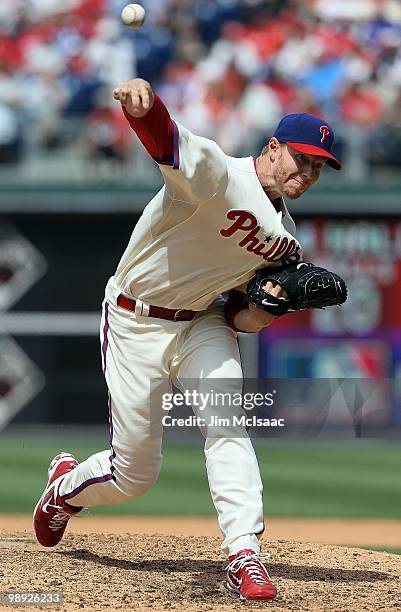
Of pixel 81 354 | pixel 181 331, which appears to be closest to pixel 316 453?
pixel 81 354

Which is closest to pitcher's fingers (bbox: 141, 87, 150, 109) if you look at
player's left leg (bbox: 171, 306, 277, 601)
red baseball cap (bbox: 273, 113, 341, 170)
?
red baseball cap (bbox: 273, 113, 341, 170)

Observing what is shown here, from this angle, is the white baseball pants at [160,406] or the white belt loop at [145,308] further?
the white belt loop at [145,308]

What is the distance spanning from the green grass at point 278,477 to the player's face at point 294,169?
12.4 ft

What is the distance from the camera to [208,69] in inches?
462

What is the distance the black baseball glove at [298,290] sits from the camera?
12.7 feet

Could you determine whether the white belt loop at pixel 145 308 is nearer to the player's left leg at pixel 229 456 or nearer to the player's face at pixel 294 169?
the player's left leg at pixel 229 456

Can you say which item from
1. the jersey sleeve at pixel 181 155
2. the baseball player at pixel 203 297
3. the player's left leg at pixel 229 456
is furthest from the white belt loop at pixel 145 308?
the jersey sleeve at pixel 181 155

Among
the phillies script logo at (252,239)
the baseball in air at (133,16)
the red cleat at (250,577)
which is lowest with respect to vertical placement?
the red cleat at (250,577)

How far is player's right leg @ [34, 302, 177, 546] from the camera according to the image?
3959 mm

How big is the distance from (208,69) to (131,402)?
8324 millimetres

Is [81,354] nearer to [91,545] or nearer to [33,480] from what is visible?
[33,480]

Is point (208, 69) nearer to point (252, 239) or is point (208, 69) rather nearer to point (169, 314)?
point (169, 314)

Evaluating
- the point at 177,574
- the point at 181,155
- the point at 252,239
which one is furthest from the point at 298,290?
the point at 177,574

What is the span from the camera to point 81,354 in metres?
11.5
